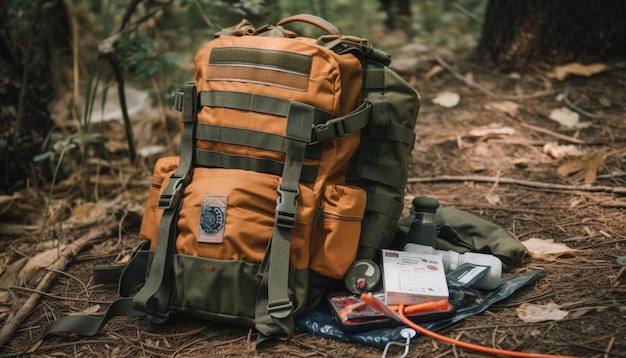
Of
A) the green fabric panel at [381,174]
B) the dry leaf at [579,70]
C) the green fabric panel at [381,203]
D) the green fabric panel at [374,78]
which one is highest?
the green fabric panel at [374,78]

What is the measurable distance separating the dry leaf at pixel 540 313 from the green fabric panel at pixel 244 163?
1018 millimetres

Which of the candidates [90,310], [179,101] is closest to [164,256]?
[90,310]

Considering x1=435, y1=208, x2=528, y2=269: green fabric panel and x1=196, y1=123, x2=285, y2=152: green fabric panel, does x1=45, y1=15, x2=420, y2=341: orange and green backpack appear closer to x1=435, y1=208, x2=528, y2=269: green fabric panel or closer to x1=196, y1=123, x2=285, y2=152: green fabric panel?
x1=196, y1=123, x2=285, y2=152: green fabric panel

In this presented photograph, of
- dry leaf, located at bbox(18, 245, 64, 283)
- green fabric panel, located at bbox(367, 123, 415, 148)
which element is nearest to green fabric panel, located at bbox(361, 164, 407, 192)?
green fabric panel, located at bbox(367, 123, 415, 148)

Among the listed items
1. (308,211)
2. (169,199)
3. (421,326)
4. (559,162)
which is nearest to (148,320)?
(169,199)

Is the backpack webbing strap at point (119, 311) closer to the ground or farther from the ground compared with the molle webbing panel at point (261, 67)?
closer to the ground

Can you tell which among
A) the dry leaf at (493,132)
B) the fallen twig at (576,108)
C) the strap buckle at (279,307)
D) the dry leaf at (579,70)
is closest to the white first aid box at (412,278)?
the strap buckle at (279,307)

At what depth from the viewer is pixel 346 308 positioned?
87.6 inches

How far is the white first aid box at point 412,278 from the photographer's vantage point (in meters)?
2.21

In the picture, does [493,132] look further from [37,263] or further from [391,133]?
[37,263]

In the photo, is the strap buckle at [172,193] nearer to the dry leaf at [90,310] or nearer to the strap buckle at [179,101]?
the strap buckle at [179,101]

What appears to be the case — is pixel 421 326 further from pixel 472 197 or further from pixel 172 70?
pixel 172 70

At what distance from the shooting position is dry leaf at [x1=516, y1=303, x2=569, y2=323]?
2.11 meters

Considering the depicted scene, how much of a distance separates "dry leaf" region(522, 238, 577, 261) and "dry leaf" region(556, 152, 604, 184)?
2.43ft
